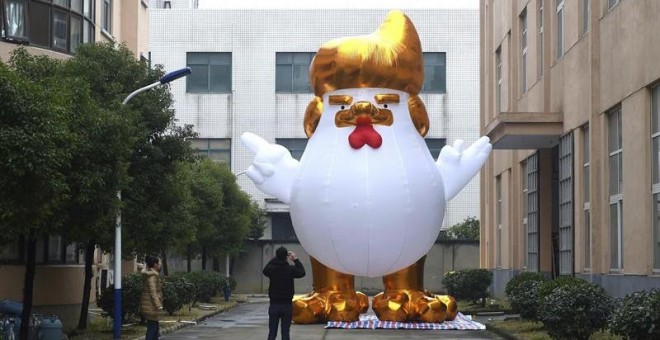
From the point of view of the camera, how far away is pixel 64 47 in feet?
74.3

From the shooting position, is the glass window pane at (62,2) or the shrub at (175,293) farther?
the shrub at (175,293)

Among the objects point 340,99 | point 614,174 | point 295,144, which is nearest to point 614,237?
point 614,174

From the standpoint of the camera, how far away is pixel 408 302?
1964 centimetres

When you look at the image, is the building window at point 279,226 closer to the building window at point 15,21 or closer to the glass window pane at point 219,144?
the glass window pane at point 219,144

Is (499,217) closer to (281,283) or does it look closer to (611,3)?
(611,3)

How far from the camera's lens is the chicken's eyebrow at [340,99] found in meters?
18.9

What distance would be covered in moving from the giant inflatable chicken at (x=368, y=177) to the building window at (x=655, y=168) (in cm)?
300

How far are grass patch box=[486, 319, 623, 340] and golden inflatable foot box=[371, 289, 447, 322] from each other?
182 cm

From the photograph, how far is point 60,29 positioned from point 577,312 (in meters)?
11.6

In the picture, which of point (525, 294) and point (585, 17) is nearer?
point (525, 294)

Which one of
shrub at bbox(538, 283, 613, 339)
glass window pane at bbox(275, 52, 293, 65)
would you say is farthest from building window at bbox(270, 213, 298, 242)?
shrub at bbox(538, 283, 613, 339)

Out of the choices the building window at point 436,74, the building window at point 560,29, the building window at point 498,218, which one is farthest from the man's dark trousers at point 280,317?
the building window at point 436,74

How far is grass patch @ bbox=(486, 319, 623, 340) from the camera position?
64.6ft

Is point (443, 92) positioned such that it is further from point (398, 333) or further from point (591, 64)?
point (398, 333)
